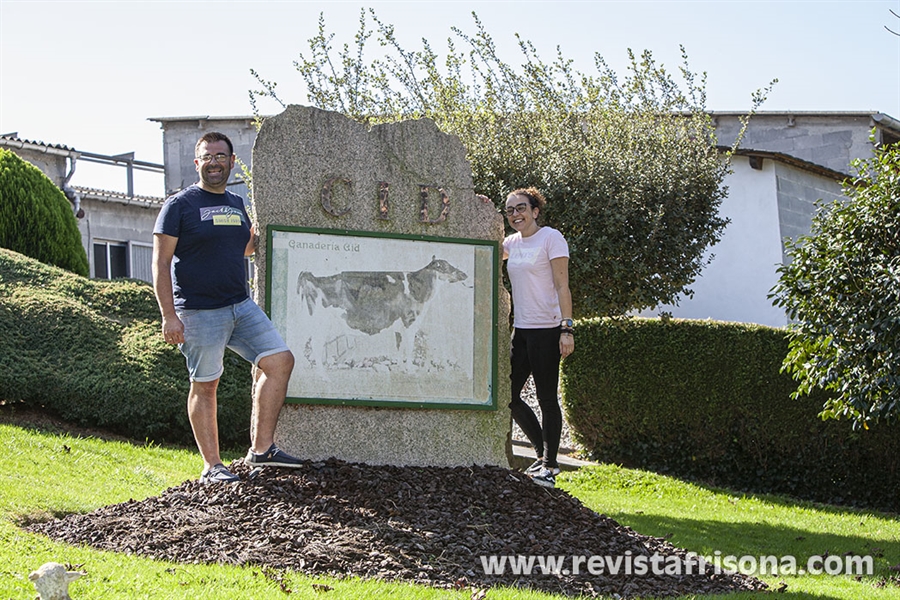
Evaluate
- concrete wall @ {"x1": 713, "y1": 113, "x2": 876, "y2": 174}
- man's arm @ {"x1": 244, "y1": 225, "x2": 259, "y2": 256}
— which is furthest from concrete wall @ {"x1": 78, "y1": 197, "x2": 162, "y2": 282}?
man's arm @ {"x1": 244, "y1": 225, "x2": 259, "y2": 256}

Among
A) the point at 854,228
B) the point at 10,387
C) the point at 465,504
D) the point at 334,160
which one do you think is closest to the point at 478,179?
the point at 334,160

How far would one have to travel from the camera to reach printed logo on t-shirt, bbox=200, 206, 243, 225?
6777mm

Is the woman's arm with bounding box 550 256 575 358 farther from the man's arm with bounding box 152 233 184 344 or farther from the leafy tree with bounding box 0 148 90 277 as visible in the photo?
the leafy tree with bounding box 0 148 90 277

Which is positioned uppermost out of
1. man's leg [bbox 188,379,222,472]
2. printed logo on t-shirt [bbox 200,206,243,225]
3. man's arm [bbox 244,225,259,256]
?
printed logo on t-shirt [bbox 200,206,243,225]

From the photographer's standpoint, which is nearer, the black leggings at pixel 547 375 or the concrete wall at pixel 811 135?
the black leggings at pixel 547 375

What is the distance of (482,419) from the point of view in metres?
7.76

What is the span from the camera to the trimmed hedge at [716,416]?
40.5ft

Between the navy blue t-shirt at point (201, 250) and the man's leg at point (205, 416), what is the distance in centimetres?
54

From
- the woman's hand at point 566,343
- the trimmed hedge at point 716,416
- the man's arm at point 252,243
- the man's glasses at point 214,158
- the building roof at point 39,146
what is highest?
the building roof at point 39,146

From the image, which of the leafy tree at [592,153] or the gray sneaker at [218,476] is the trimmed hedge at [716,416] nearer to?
the leafy tree at [592,153]

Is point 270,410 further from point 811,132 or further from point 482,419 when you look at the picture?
point 811,132

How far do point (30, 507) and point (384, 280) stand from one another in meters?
2.82

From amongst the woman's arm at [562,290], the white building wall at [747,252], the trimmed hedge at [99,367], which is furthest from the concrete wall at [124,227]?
the woman's arm at [562,290]

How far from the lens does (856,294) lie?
32.7ft
